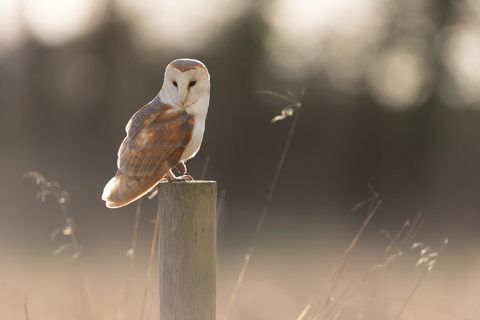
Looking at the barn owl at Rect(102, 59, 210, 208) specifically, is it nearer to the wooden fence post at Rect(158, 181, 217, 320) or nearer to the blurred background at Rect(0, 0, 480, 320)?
the wooden fence post at Rect(158, 181, 217, 320)

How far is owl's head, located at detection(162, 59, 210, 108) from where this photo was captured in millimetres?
2182

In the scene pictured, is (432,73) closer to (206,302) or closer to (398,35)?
(398,35)

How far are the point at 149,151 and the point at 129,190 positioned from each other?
0.72 feet

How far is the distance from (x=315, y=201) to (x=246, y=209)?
6.24 ft

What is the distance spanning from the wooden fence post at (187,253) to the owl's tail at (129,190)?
402 mm

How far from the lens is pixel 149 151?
214 cm

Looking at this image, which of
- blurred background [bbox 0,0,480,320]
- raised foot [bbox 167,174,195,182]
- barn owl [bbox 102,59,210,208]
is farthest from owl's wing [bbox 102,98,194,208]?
blurred background [bbox 0,0,480,320]

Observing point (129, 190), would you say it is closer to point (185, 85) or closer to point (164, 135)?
point (164, 135)

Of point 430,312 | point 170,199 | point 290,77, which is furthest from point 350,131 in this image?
point 170,199

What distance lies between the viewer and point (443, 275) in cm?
707

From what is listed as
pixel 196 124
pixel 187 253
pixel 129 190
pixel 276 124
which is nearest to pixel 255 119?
pixel 276 124

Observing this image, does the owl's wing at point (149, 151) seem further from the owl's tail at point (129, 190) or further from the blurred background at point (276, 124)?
the blurred background at point (276, 124)

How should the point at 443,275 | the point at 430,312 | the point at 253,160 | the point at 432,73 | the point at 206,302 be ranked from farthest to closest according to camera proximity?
1. the point at 253,160
2. the point at 432,73
3. the point at 443,275
4. the point at 430,312
5. the point at 206,302

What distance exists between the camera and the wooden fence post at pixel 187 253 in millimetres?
1640
